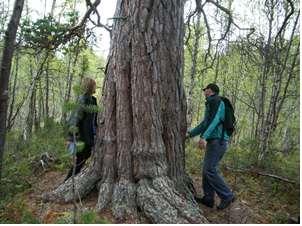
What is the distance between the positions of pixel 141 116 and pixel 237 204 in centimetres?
202

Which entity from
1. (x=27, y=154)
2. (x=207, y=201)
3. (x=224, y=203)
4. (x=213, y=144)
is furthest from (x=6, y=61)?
(x=27, y=154)

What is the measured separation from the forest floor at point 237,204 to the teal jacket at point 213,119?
1048mm

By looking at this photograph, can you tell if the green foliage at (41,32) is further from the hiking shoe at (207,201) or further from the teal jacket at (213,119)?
the hiking shoe at (207,201)

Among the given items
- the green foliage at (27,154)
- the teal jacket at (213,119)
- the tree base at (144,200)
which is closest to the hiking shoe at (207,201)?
the tree base at (144,200)

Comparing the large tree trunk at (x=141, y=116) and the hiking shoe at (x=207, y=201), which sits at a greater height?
the large tree trunk at (x=141, y=116)

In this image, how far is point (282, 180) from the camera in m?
6.64

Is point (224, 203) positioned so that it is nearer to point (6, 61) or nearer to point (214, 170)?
point (214, 170)

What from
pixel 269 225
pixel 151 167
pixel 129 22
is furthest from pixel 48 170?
pixel 269 225

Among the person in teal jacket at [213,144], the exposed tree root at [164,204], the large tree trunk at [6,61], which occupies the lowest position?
the exposed tree root at [164,204]

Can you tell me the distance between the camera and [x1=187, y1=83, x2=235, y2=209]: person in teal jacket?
5.43 m

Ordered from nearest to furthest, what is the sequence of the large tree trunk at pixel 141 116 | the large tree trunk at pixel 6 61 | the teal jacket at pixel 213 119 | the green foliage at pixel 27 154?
the large tree trunk at pixel 6 61, the large tree trunk at pixel 141 116, the teal jacket at pixel 213 119, the green foliage at pixel 27 154

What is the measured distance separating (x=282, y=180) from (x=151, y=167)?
2.75 meters

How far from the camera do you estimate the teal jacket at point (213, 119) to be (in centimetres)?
539

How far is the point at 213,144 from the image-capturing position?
5.48 meters
